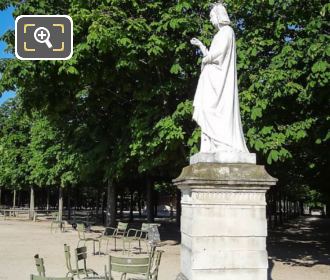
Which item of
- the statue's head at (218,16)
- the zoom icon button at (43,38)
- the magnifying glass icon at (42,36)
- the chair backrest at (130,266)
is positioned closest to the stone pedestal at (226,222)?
the chair backrest at (130,266)

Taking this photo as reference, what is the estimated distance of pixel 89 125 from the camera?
23.4 meters

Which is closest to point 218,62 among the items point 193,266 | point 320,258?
point 193,266

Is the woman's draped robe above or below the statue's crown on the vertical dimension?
below

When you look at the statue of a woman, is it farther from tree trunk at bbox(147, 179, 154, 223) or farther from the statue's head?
tree trunk at bbox(147, 179, 154, 223)

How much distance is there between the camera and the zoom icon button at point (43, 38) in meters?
5.70

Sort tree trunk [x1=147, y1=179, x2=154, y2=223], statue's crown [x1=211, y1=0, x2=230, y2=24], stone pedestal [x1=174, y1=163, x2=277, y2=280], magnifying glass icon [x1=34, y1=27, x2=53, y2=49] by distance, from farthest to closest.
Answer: tree trunk [x1=147, y1=179, x2=154, y2=223] → statue's crown [x1=211, y1=0, x2=230, y2=24] → stone pedestal [x1=174, y1=163, x2=277, y2=280] → magnifying glass icon [x1=34, y1=27, x2=53, y2=49]

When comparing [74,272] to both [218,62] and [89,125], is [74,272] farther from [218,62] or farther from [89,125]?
[89,125]

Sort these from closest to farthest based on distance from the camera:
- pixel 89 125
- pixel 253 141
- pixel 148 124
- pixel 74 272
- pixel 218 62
Answer: pixel 218 62 < pixel 74 272 < pixel 253 141 < pixel 148 124 < pixel 89 125

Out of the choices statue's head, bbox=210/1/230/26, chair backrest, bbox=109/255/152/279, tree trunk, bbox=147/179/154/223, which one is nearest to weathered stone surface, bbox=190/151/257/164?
chair backrest, bbox=109/255/152/279

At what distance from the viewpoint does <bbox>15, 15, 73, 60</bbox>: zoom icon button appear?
5699 millimetres

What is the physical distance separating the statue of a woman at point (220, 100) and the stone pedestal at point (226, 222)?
1.78 feet

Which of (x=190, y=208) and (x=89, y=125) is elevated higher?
(x=89, y=125)

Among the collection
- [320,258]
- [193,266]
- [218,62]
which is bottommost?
[320,258]

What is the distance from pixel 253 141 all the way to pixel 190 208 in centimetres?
589
